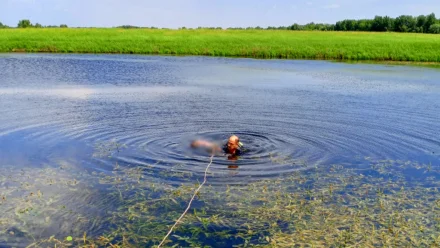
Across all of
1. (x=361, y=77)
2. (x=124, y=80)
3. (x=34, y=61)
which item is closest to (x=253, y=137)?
(x=124, y=80)

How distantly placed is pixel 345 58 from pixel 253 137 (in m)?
36.0

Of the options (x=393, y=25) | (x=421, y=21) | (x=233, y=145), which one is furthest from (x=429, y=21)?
(x=233, y=145)

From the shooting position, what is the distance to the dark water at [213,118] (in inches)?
505

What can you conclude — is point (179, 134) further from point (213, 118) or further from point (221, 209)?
point (221, 209)

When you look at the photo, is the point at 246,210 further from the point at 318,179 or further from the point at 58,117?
the point at 58,117

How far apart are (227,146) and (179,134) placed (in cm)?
251

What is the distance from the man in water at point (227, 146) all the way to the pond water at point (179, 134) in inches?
11.1

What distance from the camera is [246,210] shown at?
928cm

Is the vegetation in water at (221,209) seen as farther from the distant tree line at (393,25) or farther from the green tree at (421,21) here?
the green tree at (421,21)

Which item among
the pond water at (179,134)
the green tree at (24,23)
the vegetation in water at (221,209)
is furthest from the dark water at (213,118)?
the green tree at (24,23)

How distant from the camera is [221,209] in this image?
928cm

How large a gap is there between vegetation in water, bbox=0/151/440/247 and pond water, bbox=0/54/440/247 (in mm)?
60

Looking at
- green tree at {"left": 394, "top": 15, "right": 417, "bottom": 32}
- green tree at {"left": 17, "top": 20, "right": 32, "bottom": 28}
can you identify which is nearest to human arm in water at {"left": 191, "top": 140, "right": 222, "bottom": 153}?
green tree at {"left": 17, "top": 20, "right": 32, "bottom": 28}

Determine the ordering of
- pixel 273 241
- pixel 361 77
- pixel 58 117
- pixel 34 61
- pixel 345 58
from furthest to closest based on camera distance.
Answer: pixel 345 58, pixel 34 61, pixel 361 77, pixel 58 117, pixel 273 241
